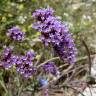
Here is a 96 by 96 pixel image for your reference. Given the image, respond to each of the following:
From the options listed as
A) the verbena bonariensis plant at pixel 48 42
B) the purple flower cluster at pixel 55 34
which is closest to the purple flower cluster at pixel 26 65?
the verbena bonariensis plant at pixel 48 42

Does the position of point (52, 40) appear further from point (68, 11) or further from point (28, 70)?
point (68, 11)

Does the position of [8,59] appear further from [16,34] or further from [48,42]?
[48,42]

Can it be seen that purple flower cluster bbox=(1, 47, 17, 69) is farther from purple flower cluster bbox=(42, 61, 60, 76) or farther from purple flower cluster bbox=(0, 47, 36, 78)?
purple flower cluster bbox=(42, 61, 60, 76)

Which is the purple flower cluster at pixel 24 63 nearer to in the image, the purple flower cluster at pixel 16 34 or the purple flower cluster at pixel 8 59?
the purple flower cluster at pixel 8 59

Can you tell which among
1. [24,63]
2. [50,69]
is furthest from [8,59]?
[50,69]

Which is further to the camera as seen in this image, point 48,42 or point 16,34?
point 16,34
